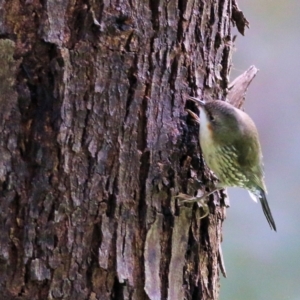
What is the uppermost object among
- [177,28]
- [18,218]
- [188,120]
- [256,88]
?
[256,88]

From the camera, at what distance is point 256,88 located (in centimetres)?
481

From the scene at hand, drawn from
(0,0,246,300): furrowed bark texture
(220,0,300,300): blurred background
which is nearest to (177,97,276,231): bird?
(0,0,246,300): furrowed bark texture

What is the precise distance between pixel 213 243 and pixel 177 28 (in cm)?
78

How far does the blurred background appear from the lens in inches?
164

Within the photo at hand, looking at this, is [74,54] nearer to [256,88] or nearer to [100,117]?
[100,117]

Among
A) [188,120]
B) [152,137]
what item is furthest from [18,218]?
[188,120]

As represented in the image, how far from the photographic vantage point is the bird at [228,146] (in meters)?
2.08

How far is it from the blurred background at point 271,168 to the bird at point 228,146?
61.9 inches

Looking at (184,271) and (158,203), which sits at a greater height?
(158,203)

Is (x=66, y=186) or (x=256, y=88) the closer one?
(x=66, y=186)

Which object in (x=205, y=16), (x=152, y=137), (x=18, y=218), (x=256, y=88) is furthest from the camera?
(x=256, y=88)

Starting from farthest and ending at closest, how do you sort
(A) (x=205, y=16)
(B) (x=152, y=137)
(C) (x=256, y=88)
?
1. (C) (x=256, y=88)
2. (A) (x=205, y=16)
3. (B) (x=152, y=137)

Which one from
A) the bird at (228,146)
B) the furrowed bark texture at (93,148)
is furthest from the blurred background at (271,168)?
the furrowed bark texture at (93,148)

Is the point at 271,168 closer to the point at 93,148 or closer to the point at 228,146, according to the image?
the point at 228,146
